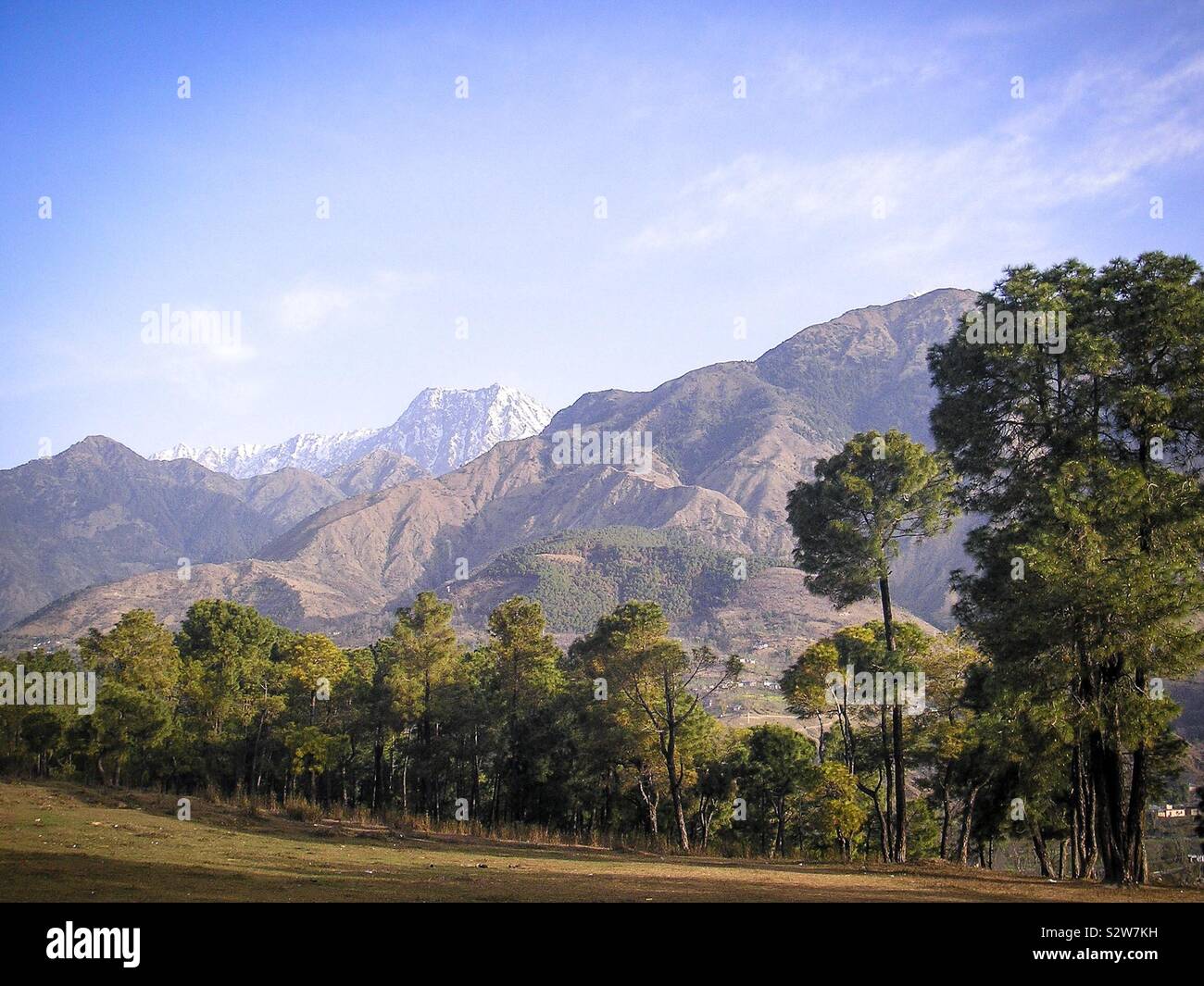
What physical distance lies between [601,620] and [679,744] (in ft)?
21.7

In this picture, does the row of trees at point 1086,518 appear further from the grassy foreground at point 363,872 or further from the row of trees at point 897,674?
the grassy foreground at point 363,872

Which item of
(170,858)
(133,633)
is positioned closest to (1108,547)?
(170,858)

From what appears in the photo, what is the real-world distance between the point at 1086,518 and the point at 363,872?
663 inches

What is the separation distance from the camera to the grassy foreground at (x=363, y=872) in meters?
12.9

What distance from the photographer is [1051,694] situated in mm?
19516

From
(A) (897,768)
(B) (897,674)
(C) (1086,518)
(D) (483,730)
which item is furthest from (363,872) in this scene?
(D) (483,730)

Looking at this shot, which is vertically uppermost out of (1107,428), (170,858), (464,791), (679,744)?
(1107,428)

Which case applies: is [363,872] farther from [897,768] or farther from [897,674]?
[897,768]

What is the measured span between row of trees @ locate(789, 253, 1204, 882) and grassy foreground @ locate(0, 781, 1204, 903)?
10.9 ft

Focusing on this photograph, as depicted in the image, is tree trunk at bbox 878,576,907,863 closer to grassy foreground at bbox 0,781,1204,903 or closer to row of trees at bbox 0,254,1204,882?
row of trees at bbox 0,254,1204,882

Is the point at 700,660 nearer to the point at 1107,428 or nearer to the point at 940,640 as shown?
the point at 940,640

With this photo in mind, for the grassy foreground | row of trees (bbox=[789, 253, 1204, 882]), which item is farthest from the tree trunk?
the grassy foreground

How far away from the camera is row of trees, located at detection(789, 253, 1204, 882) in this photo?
1873 centimetres

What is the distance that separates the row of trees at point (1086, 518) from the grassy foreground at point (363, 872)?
3316 mm
